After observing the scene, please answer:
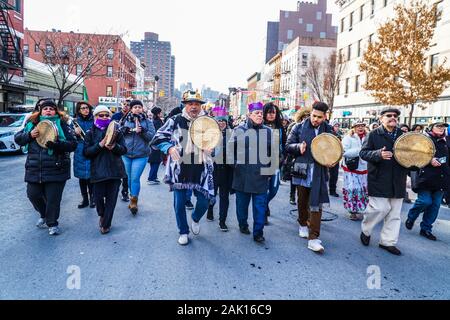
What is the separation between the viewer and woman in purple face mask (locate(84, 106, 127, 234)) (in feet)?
17.0

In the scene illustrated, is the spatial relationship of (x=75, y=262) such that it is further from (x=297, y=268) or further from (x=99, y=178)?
(x=297, y=268)

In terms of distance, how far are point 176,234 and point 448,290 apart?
3505 millimetres

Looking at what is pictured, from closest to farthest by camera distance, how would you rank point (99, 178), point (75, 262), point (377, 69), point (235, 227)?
point (75, 262) → point (99, 178) → point (235, 227) → point (377, 69)

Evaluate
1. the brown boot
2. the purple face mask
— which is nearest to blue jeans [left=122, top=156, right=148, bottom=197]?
the brown boot

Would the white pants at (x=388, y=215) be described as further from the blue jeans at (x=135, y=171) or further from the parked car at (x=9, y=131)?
the parked car at (x=9, y=131)

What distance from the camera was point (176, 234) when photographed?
5320 millimetres

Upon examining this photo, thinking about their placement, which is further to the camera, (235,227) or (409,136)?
(235,227)

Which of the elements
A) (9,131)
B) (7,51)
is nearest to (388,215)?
(9,131)

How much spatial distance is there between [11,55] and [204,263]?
2676 cm

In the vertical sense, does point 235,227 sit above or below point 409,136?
below

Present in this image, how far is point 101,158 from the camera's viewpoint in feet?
17.2

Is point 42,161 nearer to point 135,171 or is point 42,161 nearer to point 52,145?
point 52,145

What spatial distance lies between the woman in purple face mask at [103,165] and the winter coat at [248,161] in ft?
5.67
